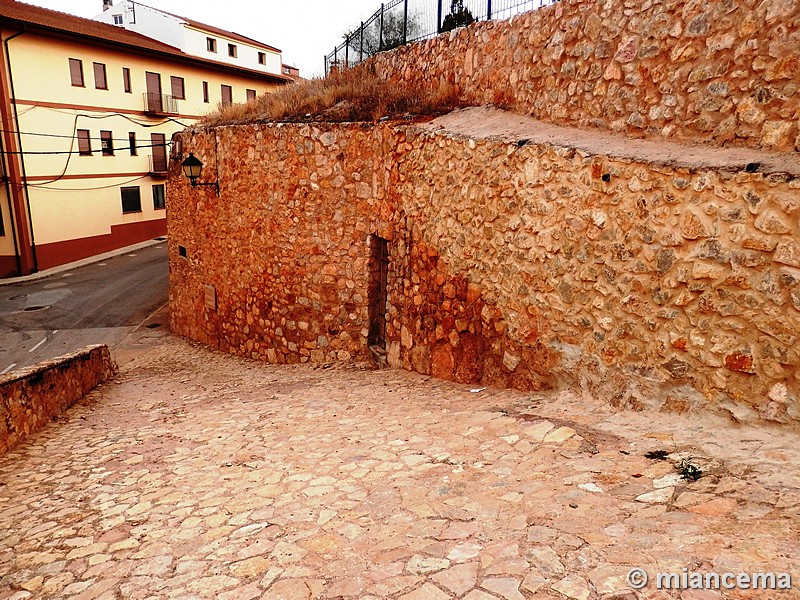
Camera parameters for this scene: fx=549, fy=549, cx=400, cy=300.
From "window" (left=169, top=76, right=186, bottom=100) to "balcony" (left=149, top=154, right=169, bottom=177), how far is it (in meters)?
2.55

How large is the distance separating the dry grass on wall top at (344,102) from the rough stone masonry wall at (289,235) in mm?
Result: 434

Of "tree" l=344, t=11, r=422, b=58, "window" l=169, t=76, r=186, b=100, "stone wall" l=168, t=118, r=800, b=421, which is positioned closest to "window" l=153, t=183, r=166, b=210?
"window" l=169, t=76, r=186, b=100

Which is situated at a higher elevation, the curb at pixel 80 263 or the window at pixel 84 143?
the window at pixel 84 143

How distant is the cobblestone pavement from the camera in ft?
7.91

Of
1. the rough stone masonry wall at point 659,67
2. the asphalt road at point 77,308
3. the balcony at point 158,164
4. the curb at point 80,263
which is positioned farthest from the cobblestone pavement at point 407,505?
the balcony at point 158,164

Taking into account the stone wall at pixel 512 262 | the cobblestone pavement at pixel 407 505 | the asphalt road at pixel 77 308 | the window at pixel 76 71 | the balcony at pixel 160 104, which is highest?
the window at pixel 76 71

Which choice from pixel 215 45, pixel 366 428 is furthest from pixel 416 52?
pixel 215 45

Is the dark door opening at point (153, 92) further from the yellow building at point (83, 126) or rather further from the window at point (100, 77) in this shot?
the window at point (100, 77)

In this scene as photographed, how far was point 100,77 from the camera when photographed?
20.8m

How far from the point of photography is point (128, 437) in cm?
559

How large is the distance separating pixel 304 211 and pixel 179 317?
5487mm

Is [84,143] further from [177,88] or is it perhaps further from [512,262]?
[512,262]

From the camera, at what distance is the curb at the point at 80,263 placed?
17547 millimetres

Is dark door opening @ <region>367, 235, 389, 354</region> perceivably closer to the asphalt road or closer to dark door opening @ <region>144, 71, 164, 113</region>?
the asphalt road
